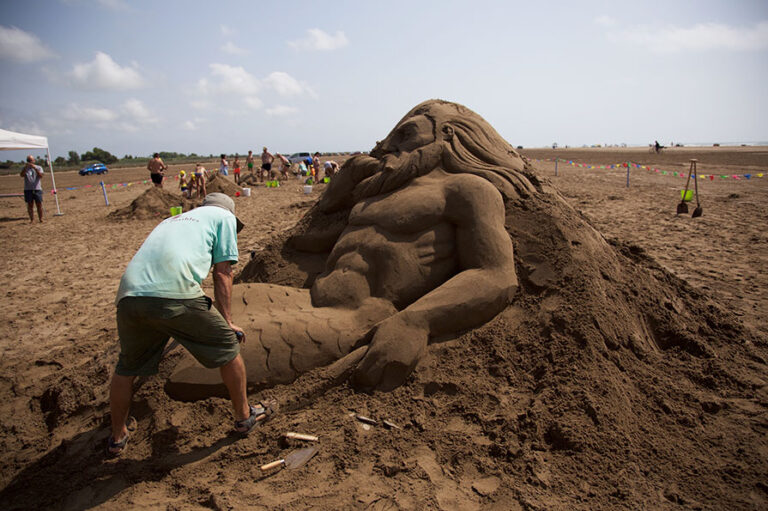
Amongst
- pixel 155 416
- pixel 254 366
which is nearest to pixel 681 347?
pixel 254 366

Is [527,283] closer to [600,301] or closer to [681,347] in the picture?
[600,301]

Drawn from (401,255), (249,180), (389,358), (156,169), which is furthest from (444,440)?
(249,180)

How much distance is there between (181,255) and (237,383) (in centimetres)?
77

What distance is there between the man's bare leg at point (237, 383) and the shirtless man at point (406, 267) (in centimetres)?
24

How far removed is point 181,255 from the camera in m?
2.32

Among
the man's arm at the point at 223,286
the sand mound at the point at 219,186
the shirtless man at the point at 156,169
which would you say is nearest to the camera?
the man's arm at the point at 223,286

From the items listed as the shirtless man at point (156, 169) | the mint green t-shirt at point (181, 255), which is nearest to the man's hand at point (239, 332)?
the mint green t-shirt at point (181, 255)

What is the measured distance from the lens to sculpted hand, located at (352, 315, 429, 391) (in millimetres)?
2773

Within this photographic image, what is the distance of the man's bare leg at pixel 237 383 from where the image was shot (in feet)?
8.09

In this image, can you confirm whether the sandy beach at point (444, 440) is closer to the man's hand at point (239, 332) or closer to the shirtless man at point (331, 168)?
the man's hand at point (239, 332)

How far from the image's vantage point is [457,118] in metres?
3.75

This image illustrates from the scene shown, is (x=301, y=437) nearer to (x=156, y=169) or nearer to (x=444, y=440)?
(x=444, y=440)

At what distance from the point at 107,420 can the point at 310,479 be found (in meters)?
1.41

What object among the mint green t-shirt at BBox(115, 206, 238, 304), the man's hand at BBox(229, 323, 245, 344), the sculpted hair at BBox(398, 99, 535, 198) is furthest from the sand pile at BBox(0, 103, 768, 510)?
the mint green t-shirt at BBox(115, 206, 238, 304)
